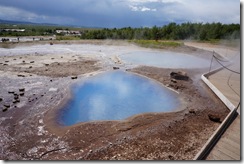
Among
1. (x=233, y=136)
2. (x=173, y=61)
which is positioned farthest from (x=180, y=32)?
(x=233, y=136)

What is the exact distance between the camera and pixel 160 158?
5781mm

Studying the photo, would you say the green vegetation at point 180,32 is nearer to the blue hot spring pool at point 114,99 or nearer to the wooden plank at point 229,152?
the blue hot spring pool at point 114,99

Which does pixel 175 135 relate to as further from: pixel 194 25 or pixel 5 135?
pixel 194 25

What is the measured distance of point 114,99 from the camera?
1066 cm

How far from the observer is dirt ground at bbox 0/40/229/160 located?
610 centimetres

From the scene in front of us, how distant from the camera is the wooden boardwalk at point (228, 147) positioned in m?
4.96

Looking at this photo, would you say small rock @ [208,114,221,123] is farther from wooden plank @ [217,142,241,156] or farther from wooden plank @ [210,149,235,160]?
wooden plank @ [210,149,235,160]

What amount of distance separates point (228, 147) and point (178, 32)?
97.1ft

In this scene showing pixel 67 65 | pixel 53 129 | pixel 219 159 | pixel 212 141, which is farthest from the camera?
pixel 67 65

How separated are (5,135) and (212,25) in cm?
3019

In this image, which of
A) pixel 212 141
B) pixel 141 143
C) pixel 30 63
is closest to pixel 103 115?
pixel 141 143

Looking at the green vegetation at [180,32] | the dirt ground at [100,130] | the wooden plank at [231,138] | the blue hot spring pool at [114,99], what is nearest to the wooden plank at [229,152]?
the wooden plank at [231,138]

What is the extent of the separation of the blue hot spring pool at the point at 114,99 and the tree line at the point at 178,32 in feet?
61.3

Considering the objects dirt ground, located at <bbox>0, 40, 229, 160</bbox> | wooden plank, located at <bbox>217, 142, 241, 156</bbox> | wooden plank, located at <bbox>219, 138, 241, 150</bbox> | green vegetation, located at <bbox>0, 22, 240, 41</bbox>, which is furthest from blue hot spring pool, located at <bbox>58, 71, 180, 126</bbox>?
green vegetation, located at <bbox>0, 22, 240, 41</bbox>
